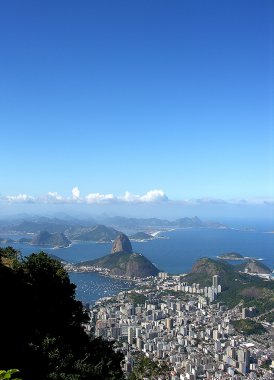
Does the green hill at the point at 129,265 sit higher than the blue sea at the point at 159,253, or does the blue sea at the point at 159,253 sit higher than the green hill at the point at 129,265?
the green hill at the point at 129,265

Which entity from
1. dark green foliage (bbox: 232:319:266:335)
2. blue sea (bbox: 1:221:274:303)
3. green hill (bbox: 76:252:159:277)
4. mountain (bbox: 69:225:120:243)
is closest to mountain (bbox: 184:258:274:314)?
dark green foliage (bbox: 232:319:266:335)

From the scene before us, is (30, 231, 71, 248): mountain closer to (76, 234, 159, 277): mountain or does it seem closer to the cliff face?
the cliff face

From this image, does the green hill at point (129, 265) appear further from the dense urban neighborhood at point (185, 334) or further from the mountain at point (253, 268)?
the mountain at point (253, 268)

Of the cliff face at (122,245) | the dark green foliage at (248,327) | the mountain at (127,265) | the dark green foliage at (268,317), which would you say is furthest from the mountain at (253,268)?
the dark green foliage at (248,327)

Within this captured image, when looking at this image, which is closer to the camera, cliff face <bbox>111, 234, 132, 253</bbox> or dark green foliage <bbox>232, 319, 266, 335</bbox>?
dark green foliage <bbox>232, 319, 266, 335</bbox>

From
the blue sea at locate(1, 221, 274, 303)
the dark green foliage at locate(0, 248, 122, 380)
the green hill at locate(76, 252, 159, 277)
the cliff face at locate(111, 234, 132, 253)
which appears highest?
the dark green foliage at locate(0, 248, 122, 380)

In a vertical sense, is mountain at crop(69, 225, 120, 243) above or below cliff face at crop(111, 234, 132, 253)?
below

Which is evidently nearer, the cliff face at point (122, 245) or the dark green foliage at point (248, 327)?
the dark green foliage at point (248, 327)

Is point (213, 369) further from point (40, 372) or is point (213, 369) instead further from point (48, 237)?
point (48, 237)

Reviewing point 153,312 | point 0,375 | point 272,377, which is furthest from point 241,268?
point 0,375
